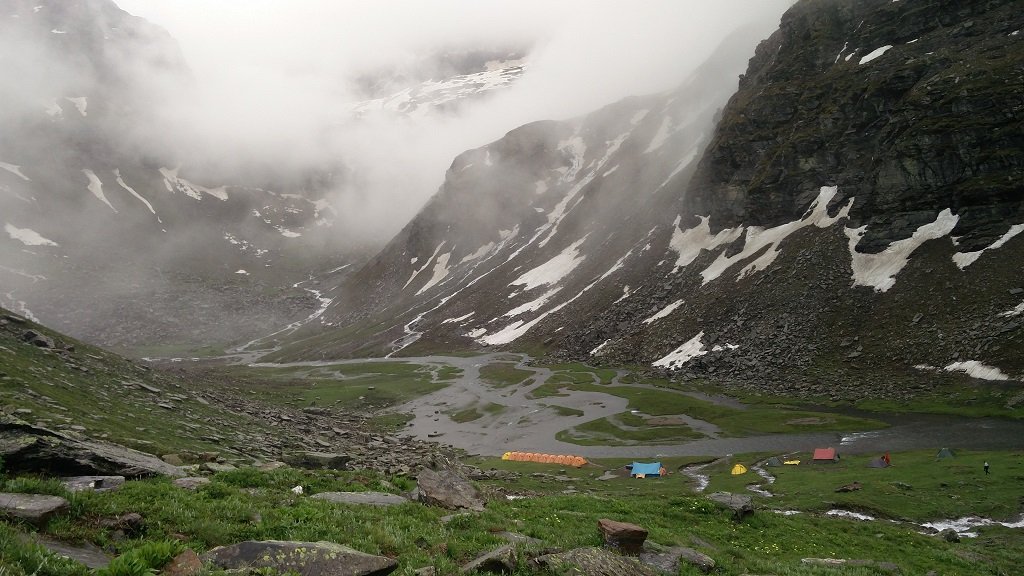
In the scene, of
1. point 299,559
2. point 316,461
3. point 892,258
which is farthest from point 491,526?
point 892,258

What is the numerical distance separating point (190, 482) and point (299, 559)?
30.2 feet

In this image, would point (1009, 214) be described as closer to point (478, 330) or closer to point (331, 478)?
point (331, 478)

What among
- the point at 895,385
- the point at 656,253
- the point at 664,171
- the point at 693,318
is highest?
the point at 664,171

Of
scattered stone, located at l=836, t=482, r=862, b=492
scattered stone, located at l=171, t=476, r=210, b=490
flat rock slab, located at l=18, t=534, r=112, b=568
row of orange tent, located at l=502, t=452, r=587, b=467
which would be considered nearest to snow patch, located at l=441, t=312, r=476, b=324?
row of orange tent, located at l=502, t=452, r=587, b=467

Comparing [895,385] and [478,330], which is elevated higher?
[478,330]

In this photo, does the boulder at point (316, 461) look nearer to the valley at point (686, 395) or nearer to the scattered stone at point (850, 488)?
the valley at point (686, 395)

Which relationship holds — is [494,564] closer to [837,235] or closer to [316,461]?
[316,461]

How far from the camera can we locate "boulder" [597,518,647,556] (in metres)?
15.2

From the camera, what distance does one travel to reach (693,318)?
109 metres

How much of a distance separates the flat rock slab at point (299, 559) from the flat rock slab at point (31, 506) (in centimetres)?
329

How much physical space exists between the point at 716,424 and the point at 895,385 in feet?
79.7

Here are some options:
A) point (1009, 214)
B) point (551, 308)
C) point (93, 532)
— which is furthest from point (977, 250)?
point (93, 532)

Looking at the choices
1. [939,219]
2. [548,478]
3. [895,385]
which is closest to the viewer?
[548,478]

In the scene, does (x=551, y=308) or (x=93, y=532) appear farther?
(x=551, y=308)
